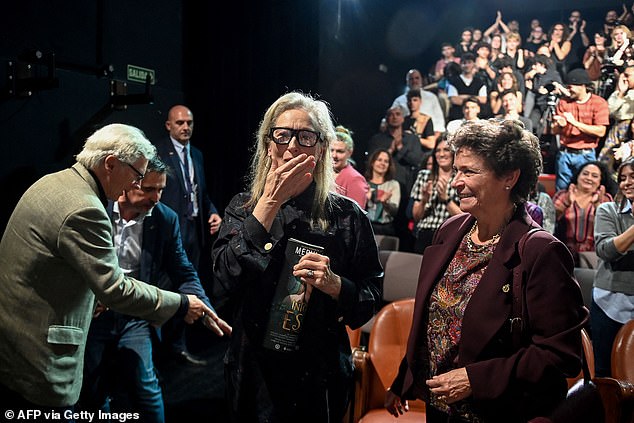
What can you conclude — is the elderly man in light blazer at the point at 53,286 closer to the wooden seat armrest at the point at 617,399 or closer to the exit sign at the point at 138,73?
the wooden seat armrest at the point at 617,399

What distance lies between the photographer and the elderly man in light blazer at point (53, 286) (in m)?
1.69

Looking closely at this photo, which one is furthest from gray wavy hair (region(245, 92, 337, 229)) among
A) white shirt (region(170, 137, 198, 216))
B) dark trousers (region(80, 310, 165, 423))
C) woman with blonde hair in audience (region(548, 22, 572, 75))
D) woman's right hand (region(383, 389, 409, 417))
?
woman with blonde hair in audience (region(548, 22, 572, 75))

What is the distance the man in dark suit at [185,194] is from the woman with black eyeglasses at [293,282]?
2.69 m

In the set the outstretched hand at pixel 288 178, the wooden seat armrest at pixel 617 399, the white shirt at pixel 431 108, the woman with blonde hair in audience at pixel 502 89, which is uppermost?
the woman with blonde hair in audience at pixel 502 89

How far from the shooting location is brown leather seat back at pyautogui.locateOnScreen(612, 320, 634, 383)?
220 cm

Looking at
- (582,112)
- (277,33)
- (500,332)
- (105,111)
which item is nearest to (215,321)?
(500,332)

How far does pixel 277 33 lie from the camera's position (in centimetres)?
468

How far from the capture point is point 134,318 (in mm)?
2439

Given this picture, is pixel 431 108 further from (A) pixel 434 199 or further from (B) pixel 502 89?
(A) pixel 434 199

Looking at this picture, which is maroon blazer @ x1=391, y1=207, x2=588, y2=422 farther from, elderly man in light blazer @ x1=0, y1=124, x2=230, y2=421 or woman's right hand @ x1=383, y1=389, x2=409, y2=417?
elderly man in light blazer @ x1=0, y1=124, x2=230, y2=421

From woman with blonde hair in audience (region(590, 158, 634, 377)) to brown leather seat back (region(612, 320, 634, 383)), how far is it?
2.22 ft

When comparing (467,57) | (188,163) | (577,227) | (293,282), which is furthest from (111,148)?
(467,57)

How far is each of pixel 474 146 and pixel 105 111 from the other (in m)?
3.08

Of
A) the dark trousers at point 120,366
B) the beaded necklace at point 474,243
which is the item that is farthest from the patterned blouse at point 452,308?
the dark trousers at point 120,366
